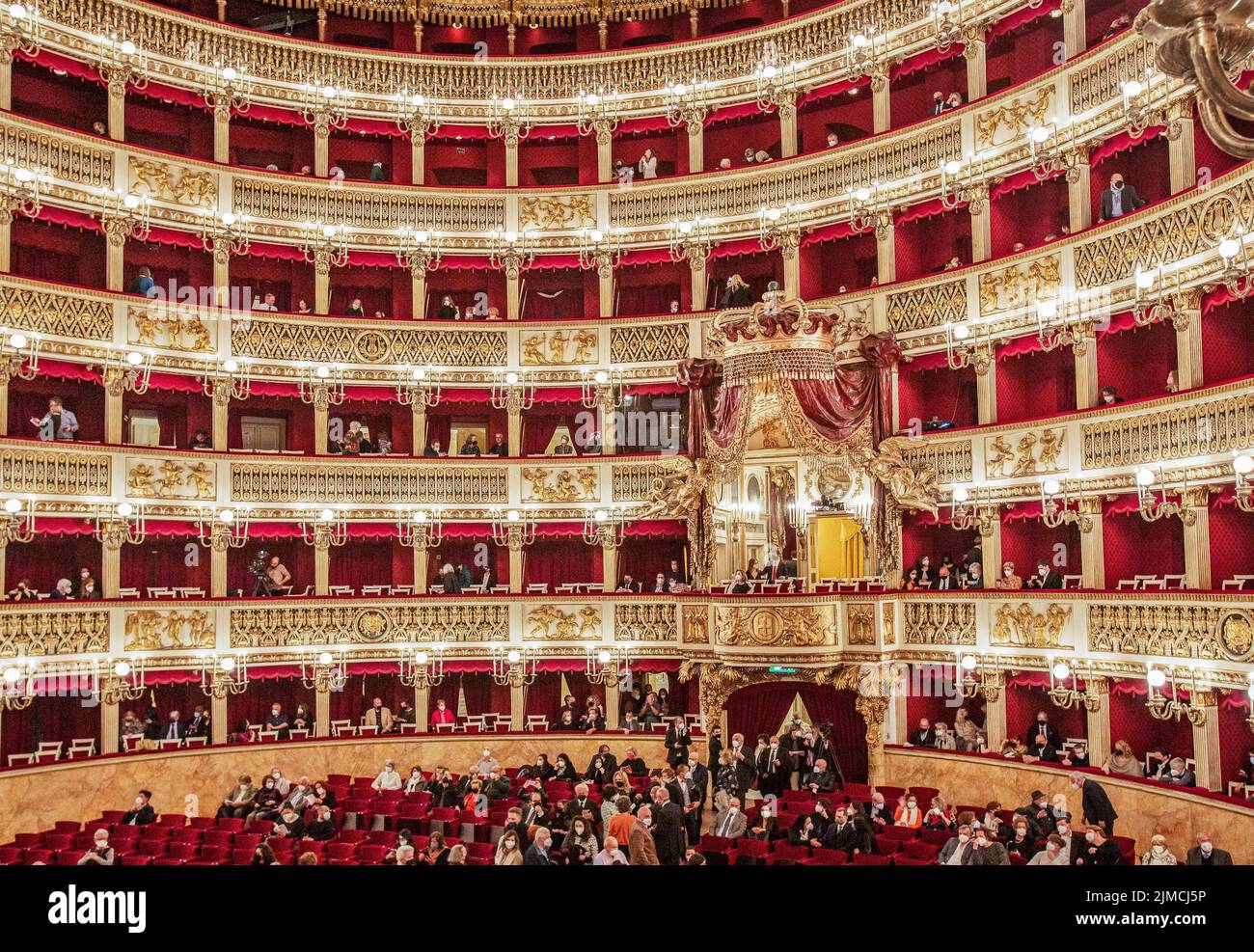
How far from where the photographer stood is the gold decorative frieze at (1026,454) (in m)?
23.1

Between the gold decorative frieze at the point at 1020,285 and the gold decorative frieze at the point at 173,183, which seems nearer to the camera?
the gold decorative frieze at the point at 1020,285

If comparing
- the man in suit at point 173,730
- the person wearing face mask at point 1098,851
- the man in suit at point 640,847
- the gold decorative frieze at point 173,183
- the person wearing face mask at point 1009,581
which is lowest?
the man in suit at point 173,730

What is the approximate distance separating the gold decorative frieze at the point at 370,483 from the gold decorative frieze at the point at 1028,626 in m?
12.3

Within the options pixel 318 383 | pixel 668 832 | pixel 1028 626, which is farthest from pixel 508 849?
pixel 318 383

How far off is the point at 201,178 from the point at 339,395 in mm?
6051

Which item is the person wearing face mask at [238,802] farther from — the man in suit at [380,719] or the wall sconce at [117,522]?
the wall sconce at [117,522]

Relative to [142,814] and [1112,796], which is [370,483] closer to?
[142,814]

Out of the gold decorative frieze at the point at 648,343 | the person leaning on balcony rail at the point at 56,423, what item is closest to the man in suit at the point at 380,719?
the person leaning on balcony rail at the point at 56,423

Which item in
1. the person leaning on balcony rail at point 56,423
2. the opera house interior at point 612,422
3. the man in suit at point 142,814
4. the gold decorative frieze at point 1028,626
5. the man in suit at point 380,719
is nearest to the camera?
the man in suit at point 142,814

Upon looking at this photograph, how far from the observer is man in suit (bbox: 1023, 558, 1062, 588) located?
74.6ft

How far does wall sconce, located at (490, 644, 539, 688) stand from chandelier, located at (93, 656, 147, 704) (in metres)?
7.99

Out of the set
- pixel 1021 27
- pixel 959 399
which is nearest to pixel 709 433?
pixel 959 399

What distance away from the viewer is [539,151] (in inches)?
1266
